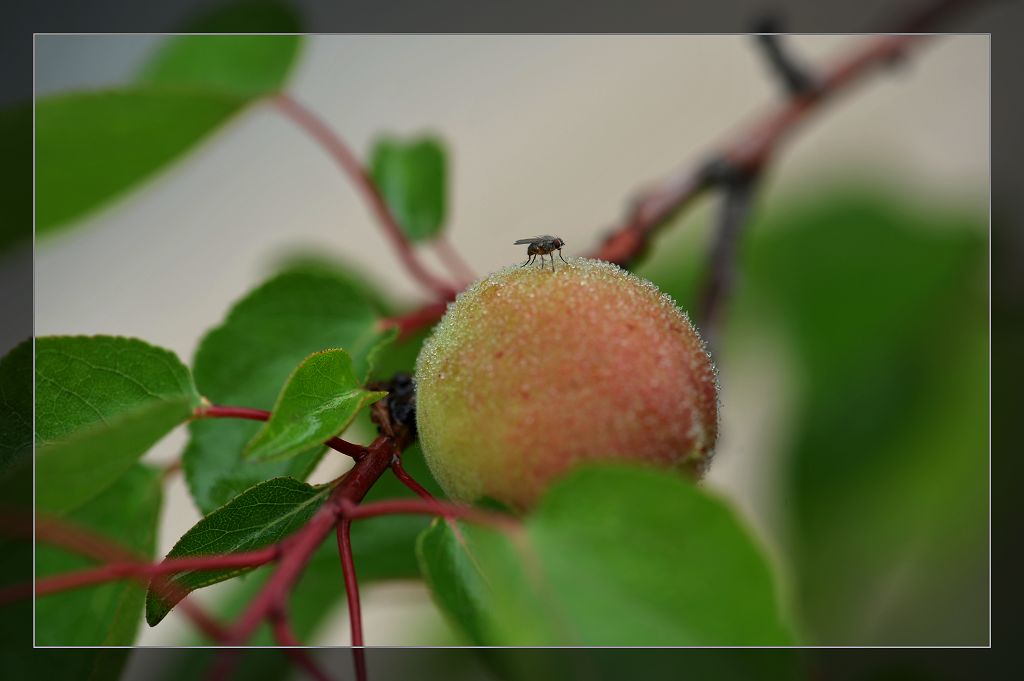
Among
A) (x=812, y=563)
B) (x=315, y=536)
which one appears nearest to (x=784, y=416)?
(x=812, y=563)

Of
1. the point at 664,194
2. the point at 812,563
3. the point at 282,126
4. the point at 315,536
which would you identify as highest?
the point at 282,126

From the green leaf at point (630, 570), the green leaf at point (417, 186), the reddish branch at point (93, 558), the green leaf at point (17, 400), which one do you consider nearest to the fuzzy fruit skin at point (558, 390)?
the green leaf at point (630, 570)

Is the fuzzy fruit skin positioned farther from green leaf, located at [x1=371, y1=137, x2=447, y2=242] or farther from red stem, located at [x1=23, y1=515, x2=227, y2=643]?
green leaf, located at [x1=371, y1=137, x2=447, y2=242]

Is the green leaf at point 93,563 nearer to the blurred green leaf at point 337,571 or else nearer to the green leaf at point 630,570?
the blurred green leaf at point 337,571

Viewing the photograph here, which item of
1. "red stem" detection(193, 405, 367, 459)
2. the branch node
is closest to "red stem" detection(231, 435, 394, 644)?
"red stem" detection(193, 405, 367, 459)

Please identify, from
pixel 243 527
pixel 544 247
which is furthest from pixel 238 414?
pixel 544 247

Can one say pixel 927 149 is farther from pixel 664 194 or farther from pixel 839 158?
pixel 664 194

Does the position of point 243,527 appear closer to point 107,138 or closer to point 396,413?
point 396,413
